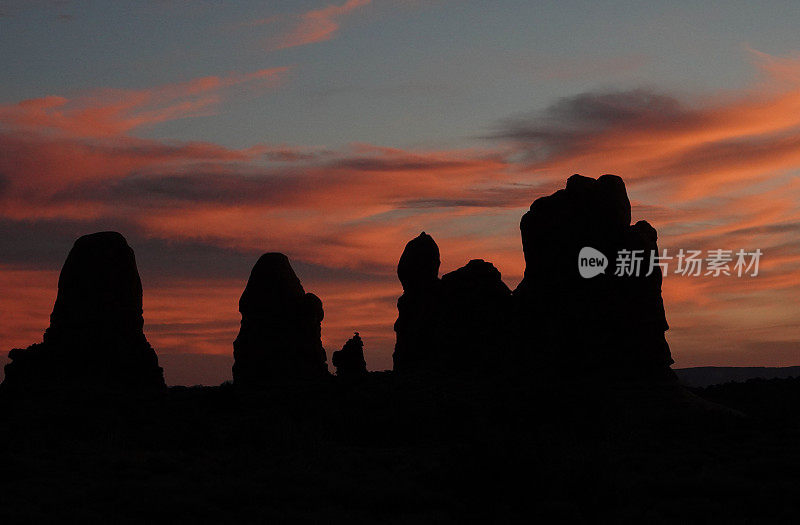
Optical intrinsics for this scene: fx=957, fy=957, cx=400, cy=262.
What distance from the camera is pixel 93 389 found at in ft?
157

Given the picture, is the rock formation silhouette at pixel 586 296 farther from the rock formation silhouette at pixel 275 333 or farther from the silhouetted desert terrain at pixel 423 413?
the rock formation silhouette at pixel 275 333

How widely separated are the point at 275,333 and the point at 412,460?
35.5 m

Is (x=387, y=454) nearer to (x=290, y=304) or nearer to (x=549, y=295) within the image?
(x=549, y=295)

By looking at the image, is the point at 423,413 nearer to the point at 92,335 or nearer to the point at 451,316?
the point at 92,335

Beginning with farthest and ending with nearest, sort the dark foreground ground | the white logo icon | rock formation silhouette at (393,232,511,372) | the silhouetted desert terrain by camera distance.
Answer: rock formation silhouette at (393,232,511,372) < the white logo icon < the silhouetted desert terrain < the dark foreground ground

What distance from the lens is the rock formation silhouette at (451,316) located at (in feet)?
232

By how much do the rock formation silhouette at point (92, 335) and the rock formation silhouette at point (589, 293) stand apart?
20.7 metres

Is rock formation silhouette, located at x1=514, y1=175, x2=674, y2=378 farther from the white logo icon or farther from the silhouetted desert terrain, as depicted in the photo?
the white logo icon

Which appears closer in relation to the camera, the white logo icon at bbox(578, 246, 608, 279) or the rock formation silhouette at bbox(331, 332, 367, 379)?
the white logo icon at bbox(578, 246, 608, 279)

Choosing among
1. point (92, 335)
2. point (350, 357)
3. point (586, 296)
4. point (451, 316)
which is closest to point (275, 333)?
point (350, 357)

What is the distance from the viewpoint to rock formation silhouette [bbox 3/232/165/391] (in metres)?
48.8

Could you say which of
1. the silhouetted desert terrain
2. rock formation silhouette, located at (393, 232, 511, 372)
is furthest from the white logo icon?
rock formation silhouette, located at (393, 232, 511, 372)

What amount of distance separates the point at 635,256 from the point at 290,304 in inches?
1030

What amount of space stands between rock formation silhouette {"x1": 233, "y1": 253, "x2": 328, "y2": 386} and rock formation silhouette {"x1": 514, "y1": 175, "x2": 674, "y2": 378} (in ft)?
62.6
